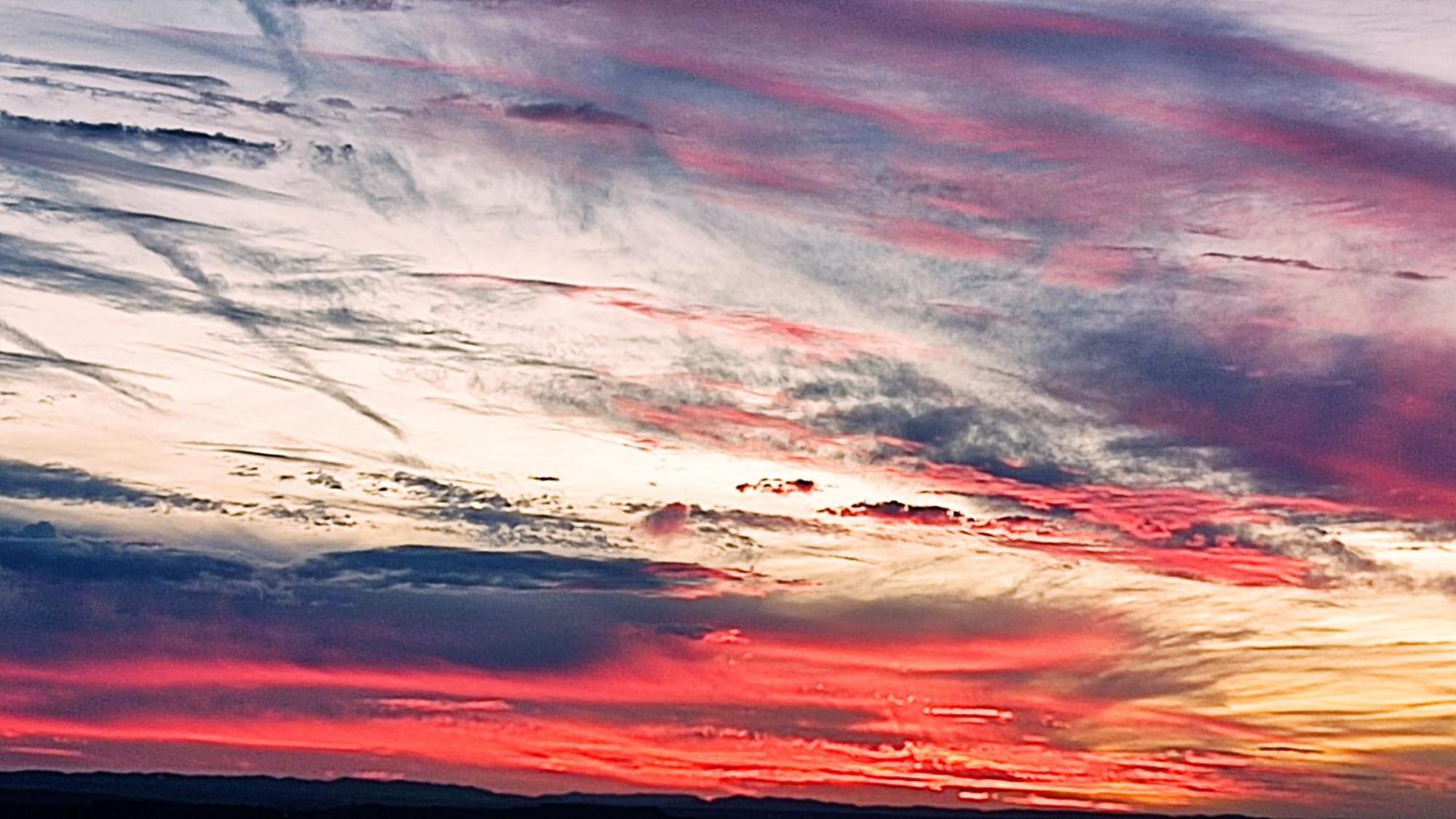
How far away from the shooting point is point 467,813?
296 ft

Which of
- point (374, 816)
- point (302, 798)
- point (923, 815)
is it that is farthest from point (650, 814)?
point (923, 815)

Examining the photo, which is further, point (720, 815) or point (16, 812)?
point (720, 815)

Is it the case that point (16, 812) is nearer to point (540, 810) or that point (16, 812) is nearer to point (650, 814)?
point (540, 810)

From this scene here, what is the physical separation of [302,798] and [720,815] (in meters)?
35.6

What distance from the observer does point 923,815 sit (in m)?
187

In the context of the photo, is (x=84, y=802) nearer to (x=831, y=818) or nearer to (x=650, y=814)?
(x=650, y=814)

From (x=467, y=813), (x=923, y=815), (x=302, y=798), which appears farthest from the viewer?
(x=923, y=815)

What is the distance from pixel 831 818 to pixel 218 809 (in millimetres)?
74926

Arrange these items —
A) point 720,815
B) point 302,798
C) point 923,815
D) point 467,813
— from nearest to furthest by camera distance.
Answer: point 467,813, point 720,815, point 302,798, point 923,815

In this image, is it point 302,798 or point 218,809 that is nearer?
point 218,809

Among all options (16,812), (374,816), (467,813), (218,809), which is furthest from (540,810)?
(16,812)

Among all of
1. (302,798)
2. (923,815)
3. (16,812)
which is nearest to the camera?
(16,812)

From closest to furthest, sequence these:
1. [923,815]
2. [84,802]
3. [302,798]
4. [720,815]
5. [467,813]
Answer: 1. [84,802]
2. [467,813]
3. [720,815]
4. [302,798]
5. [923,815]

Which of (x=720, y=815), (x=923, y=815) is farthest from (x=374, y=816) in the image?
(x=923, y=815)
